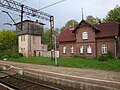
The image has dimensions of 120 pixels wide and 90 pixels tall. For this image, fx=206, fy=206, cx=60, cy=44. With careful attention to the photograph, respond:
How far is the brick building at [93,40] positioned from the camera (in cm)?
3265

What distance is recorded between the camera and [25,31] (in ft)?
163

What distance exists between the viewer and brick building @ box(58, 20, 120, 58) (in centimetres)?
3265

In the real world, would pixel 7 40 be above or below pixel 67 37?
above

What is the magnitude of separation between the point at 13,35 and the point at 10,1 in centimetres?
3849

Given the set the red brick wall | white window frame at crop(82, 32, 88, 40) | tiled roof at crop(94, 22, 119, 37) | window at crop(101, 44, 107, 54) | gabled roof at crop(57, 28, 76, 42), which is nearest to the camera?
tiled roof at crop(94, 22, 119, 37)

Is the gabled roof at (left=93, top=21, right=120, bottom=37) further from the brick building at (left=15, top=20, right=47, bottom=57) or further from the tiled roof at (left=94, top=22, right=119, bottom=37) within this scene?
the brick building at (left=15, top=20, right=47, bottom=57)

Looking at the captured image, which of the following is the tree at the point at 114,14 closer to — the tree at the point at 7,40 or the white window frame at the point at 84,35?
the white window frame at the point at 84,35

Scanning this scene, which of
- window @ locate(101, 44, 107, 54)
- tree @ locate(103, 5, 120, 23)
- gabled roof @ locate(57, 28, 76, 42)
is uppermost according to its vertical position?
tree @ locate(103, 5, 120, 23)

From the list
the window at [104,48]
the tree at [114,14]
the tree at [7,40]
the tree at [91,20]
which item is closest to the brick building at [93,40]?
the window at [104,48]

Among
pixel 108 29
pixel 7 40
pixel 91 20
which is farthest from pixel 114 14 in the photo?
pixel 7 40

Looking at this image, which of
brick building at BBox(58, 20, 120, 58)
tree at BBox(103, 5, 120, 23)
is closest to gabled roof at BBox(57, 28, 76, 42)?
brick building at BBox(58, 20, 120, 58)

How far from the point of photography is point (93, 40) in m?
35.2

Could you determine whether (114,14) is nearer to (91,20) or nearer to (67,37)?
(67,37)

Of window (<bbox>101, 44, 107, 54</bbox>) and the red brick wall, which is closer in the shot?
the red brick wall
